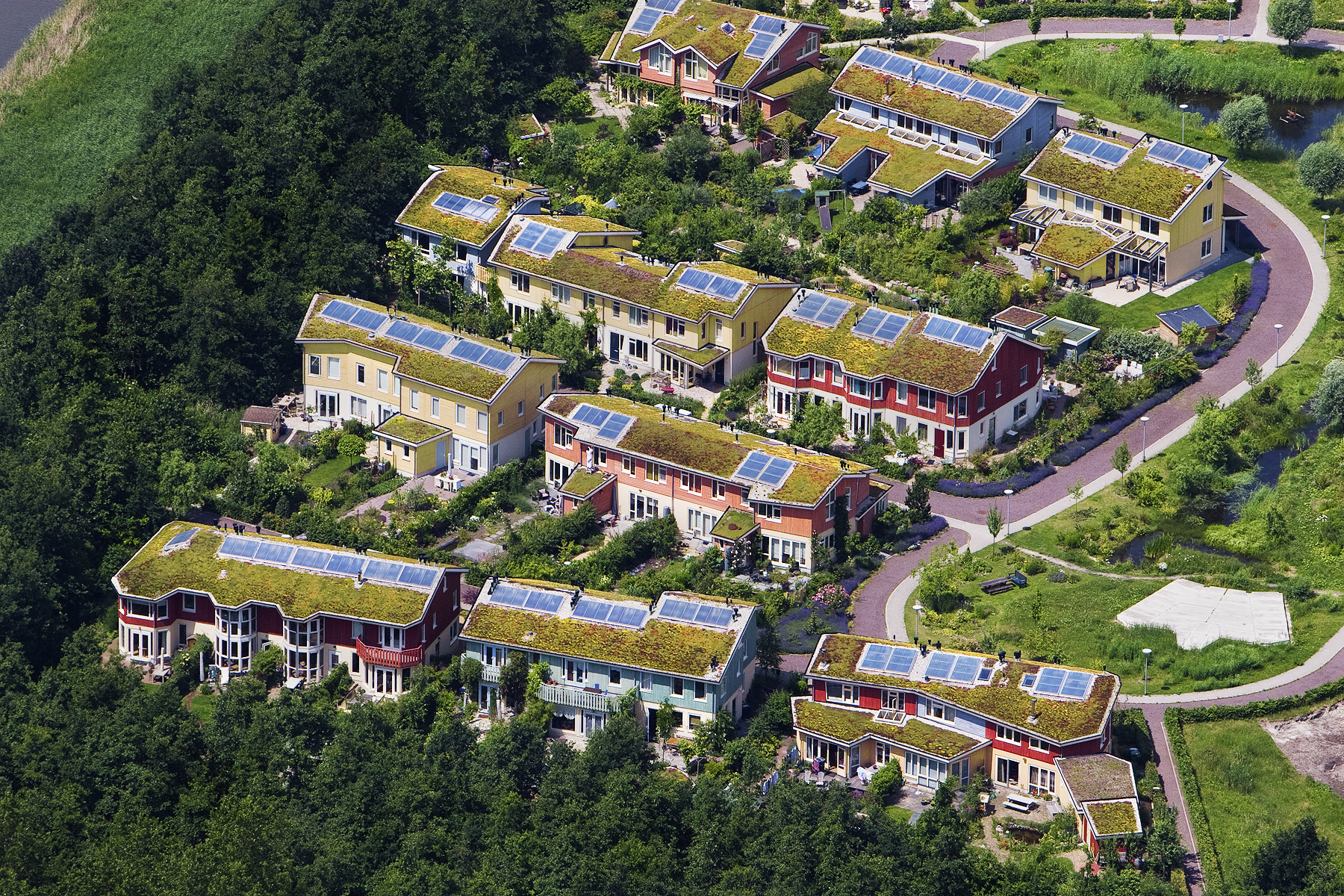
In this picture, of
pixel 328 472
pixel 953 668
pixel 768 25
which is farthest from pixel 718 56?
pixel 953 668

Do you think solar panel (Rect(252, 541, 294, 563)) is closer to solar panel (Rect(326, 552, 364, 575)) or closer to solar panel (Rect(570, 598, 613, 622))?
solar panel (Rect(326, 552, 364, 575))

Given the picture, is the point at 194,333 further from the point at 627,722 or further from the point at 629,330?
the point at 627,722

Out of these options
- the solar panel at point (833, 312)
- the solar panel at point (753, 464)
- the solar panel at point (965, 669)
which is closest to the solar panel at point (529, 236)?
the solar panel at point (833, 312)

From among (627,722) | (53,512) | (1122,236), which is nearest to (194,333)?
(53,512)

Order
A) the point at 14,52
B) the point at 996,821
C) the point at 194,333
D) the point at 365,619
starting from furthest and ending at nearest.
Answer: the point at 14,52
the point at 194,333
the point at 365,619
the point at 996,821

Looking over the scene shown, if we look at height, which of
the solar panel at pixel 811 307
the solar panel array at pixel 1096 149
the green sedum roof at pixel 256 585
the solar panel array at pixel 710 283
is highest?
the solar panel array at pixel 1096 149

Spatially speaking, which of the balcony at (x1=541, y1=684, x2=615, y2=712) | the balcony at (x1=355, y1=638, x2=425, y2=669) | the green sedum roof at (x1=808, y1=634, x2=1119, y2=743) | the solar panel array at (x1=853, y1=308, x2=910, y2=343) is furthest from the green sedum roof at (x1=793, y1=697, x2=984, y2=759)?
the solar panel array at (x1=853, y1=308, x2=910, y2=343)

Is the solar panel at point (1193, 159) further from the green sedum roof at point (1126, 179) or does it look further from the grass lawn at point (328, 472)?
the grass lawn at point (328, 472)
